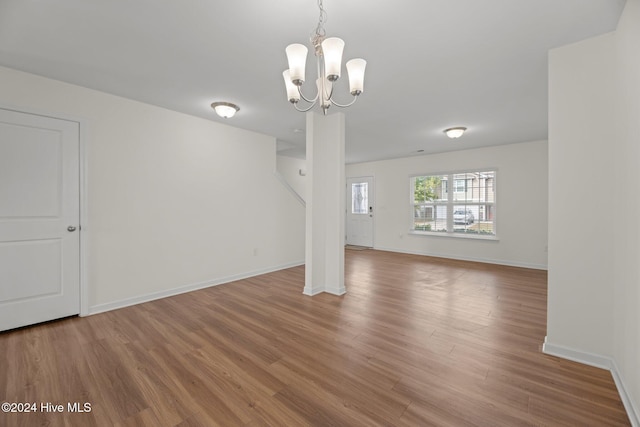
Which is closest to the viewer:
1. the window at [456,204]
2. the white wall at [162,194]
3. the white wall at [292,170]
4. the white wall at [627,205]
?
the white wall at [627,205]

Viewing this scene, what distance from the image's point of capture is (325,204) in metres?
3.70

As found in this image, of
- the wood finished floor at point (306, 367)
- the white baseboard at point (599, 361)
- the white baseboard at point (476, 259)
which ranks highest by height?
the white baseboard at point (476, 259)

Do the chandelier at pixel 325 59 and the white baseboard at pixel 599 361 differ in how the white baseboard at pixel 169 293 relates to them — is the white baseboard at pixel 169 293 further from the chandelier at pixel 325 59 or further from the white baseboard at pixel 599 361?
the white baseboard at pixel 599 361

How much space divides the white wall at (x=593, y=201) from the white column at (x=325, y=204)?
84.4 inches

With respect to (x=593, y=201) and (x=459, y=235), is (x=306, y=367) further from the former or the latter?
(x=459, y=235)

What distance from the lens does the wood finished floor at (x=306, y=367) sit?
148 cm

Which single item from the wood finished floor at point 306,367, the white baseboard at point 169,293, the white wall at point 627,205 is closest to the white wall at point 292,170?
the white baseboard at point 169,293

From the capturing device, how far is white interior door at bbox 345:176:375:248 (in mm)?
7434

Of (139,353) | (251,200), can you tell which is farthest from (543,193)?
(139,353)

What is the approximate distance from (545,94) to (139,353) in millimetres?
4771

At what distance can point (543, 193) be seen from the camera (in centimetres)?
497

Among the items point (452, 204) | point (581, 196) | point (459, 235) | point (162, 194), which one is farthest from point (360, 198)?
point (581, 196)

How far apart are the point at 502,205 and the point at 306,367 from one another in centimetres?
545

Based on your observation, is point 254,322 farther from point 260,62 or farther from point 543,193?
point 543,193
